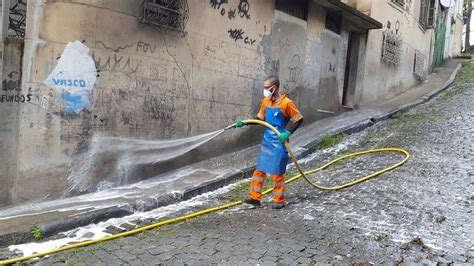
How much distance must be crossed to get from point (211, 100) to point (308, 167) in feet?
6.90

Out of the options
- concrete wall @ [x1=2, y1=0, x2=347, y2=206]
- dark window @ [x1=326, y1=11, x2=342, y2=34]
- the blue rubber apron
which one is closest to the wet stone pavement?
the blue rubber apron

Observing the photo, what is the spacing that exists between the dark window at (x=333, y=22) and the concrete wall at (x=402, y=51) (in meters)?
1.79

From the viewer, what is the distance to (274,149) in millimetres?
5582

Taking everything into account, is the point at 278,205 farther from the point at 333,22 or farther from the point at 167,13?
the point at 333,22

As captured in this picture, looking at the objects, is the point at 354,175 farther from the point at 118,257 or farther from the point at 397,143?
the point at 118,257

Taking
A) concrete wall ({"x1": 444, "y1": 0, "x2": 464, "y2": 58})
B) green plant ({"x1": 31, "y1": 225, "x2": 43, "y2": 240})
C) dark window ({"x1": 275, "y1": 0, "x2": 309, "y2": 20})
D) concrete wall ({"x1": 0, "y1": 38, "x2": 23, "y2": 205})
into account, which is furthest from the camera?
concrete wall ({"x1": 444, "y1": 0, "x2": 464, "y2": 58})

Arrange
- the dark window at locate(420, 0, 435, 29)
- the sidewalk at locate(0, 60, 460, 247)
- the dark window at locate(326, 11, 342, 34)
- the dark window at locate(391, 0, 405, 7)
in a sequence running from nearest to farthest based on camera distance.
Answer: the sidewalk at locate(0, 60, 460, 247)
the dark window at locate(326, 11, 342, 34)
the dark window at locate(391, 0, 405, 7)
the dark window at locate(420, 0, 435, 29)

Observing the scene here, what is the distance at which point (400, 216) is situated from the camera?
518 cm

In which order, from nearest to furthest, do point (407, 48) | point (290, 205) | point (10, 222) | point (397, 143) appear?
point (10, 222) < point (290, 205) < point (397, 143) < point (407, 48)

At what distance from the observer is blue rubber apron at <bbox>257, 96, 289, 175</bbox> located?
18.2 ft

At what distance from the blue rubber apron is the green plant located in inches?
105

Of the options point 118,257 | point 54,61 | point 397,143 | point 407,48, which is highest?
point 407,48

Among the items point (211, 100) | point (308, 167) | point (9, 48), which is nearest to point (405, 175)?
point (308, 167)

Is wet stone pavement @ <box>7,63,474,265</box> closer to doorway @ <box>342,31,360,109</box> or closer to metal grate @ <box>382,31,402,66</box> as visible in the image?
doorway @ <box>342,31,360,109</box>
